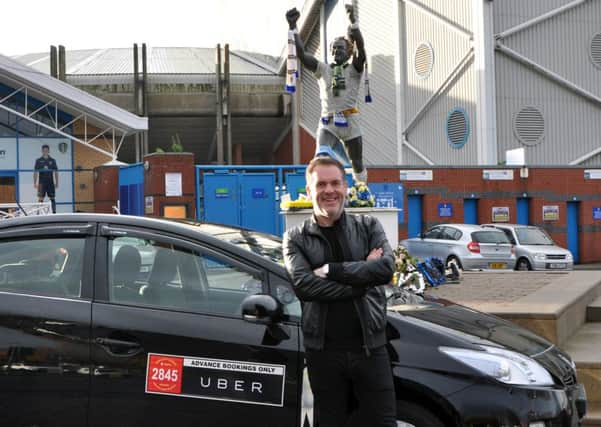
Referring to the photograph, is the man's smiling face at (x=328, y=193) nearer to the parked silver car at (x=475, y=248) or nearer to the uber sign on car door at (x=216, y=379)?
the uber sign on car door at (x=216, y=379)

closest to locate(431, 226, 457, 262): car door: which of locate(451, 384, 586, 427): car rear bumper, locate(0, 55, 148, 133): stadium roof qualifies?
locate(0, 55, 148, 133): stadium roof

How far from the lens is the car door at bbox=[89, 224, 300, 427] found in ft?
13.2

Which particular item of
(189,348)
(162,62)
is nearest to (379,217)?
(189,348)

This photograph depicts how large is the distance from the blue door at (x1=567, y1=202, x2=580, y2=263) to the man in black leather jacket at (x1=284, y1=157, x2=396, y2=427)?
27156 millimetres

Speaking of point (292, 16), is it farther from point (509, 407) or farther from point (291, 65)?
point (509, 407)

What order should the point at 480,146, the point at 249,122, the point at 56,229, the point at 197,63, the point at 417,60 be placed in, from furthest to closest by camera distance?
1. the point at 197,63
2. the point at 249,122
3. the point at 417,60
4. the point at 480,146
5. the point at 56,229

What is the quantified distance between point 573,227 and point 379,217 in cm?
1899

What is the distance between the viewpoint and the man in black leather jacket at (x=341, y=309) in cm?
352

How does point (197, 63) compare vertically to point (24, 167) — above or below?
above

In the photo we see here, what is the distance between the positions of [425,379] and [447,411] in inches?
7.8

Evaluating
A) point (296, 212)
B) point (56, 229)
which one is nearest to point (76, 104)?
point (296, 212)

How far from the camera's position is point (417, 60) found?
33.4m

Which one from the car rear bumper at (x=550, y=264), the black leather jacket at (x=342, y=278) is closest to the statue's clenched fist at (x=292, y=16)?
the black leather jacket at (x=342, y=278)

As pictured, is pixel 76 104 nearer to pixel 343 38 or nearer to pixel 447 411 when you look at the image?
pixel 343 38
